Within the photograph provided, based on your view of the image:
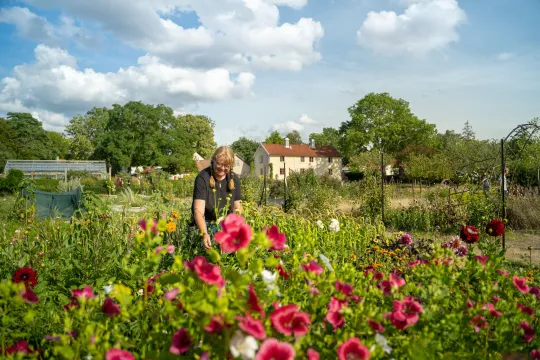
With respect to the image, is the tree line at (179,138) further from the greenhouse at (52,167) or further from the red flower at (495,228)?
the red flower at (495,228)

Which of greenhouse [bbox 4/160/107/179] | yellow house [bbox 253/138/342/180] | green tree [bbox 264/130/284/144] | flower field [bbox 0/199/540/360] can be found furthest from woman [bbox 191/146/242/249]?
green tree [bbox 264/130/284/144]

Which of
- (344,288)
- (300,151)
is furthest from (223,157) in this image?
(300,151)

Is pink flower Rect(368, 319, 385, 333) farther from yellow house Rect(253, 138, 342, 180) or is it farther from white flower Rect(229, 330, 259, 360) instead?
yellow house Rect(253, 138, 342, 180)

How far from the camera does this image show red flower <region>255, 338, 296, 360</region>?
3.22 feet

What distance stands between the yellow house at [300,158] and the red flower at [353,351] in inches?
1596

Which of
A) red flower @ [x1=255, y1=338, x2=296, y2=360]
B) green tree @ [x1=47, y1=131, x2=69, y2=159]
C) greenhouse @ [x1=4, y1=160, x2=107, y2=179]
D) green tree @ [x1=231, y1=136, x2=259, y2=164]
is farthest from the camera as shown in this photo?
green tree @ [x1=231, y1=136, x2=259, y2=164]

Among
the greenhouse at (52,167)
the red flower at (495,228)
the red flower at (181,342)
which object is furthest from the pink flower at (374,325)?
the greenhouse at (52,167)

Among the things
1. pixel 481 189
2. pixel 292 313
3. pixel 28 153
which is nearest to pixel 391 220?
pixel 481 189

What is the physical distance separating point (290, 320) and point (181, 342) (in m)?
0.34

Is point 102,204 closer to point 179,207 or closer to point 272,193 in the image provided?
point 179,207

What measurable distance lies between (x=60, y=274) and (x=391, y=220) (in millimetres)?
7443

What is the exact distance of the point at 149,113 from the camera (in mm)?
34281

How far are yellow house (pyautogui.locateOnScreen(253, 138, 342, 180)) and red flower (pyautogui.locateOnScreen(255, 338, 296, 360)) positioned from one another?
4064 centimetres

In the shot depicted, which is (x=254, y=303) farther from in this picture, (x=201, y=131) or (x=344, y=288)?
(x=201, y=131)
